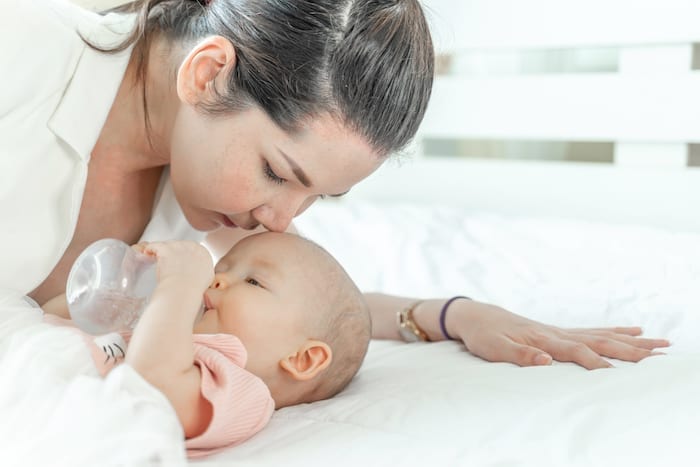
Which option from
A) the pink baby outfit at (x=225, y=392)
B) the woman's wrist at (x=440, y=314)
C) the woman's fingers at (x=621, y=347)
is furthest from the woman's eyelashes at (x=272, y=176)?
the woman's fingers at (x=621, y=347)

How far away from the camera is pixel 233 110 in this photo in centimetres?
120

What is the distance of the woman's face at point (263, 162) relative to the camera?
1.17m

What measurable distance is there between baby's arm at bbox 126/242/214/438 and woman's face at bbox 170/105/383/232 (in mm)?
219

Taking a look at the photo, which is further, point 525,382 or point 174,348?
point 525,382

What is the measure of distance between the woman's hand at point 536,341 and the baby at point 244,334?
0.61 ft

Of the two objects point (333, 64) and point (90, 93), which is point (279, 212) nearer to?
point (333, 64)

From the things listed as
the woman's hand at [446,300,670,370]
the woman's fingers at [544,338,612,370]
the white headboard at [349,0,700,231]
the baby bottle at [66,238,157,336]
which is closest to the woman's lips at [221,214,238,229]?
the baby bottle at [66,238,157,336]

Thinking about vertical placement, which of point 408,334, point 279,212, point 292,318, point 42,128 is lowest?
point 408,334

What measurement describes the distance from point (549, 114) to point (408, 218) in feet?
1.55

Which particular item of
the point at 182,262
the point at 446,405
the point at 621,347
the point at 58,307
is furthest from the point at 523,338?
the point at 58,307

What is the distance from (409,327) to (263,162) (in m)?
0.39

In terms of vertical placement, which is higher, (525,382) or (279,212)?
(279,212)

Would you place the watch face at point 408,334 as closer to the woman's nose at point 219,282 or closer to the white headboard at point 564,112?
the woman's nose at point 219,282

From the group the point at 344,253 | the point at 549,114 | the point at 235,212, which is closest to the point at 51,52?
the point at 235,212
